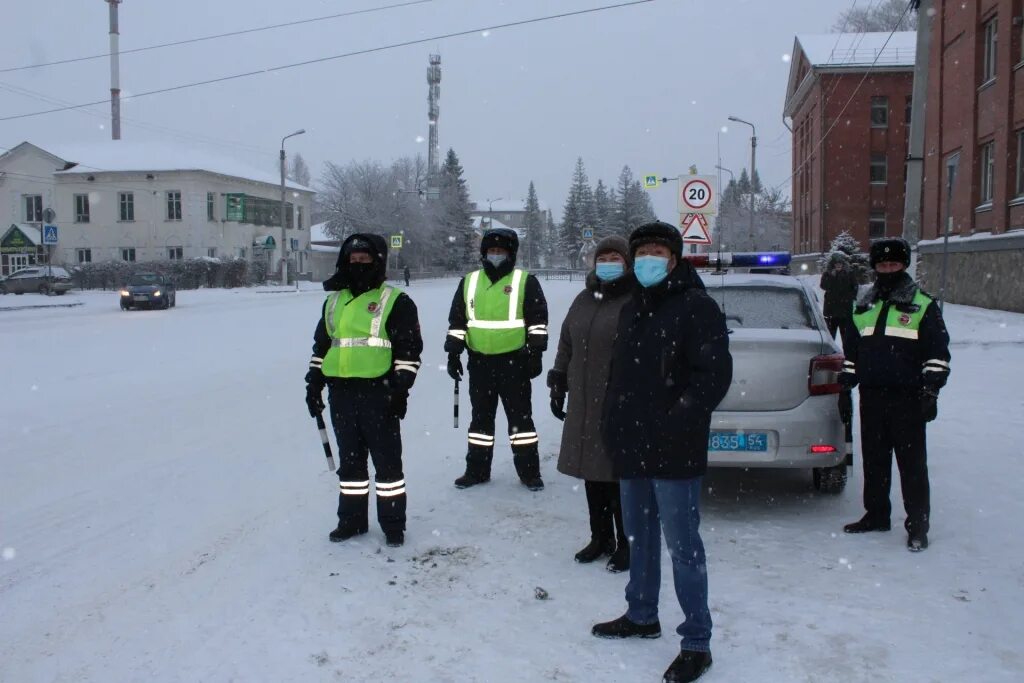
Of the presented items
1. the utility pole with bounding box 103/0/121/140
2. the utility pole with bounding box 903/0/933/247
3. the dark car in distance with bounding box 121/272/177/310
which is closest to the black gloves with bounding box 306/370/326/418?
the utility pole with bounding box 903/0/933/247

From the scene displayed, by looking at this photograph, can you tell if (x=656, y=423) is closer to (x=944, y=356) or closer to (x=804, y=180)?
(x=944, y=356)

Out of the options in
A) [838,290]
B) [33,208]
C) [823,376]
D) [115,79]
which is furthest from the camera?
[115,79]

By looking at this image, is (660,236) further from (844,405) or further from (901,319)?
(844,405)

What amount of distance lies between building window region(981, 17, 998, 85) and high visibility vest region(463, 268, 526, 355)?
2262 centimetres

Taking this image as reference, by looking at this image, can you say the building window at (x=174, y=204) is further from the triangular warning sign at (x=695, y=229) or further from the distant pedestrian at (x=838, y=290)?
the distant pedestrian at (x=838, y=290)

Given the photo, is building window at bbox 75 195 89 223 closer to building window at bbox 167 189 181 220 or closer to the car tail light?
building window at bbox 167 189 181 220

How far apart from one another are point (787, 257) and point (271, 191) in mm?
64660

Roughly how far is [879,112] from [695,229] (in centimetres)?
3524

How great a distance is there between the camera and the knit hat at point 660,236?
362 cm

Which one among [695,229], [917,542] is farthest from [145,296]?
[917,542]

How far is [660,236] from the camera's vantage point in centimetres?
361

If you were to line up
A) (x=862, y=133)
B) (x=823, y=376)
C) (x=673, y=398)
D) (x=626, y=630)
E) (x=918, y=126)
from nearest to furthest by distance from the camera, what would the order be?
(x=673, y=398) → (x=626, y=630) → (x=823, y=376) → (x=918, y=126) → (x=862, y=133)

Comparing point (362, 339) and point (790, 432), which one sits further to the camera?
point (790, 432)

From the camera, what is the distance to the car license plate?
217 inches
